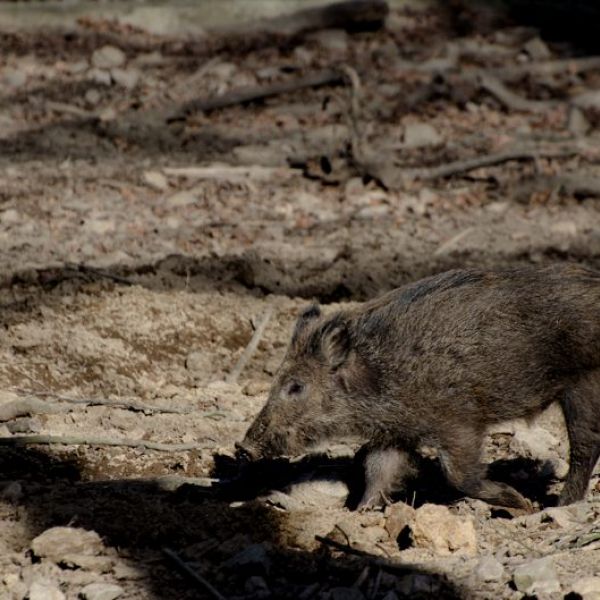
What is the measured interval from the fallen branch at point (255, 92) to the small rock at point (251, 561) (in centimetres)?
677

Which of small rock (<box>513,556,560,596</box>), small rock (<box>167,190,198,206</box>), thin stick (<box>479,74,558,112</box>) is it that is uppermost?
thin stick (<box>479,74,558,112</box>)

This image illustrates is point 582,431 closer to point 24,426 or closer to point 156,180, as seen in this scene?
point 24,426

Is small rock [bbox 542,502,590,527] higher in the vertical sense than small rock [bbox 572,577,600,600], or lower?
lower

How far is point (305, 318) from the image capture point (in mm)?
6156

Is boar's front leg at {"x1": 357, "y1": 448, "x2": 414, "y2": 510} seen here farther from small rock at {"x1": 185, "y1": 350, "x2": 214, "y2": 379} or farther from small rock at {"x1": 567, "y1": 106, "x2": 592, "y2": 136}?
small rock at {"x1": 567, "y1": 106, "x2": 592, "y2": 136}

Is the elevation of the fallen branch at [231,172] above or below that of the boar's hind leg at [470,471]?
above

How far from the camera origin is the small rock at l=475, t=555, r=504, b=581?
4.43m

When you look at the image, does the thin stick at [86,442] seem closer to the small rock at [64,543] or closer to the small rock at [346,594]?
the small rock at [64,543]

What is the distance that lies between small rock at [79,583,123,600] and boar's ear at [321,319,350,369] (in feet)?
6.49

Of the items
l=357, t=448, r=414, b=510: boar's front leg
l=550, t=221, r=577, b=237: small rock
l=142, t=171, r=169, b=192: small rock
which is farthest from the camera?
l=142, t=171, r=169, b=192: small rock

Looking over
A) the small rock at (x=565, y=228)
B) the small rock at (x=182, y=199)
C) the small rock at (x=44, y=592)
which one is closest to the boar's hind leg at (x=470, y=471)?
the small rock at (x=44, y=592)

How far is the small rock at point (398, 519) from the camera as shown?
5.07m

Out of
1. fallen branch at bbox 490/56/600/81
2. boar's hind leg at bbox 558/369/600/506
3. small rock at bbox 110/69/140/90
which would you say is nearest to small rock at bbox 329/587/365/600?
boar's hind leg at bbox 558/369/600/506

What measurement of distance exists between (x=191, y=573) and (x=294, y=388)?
5.90ft
